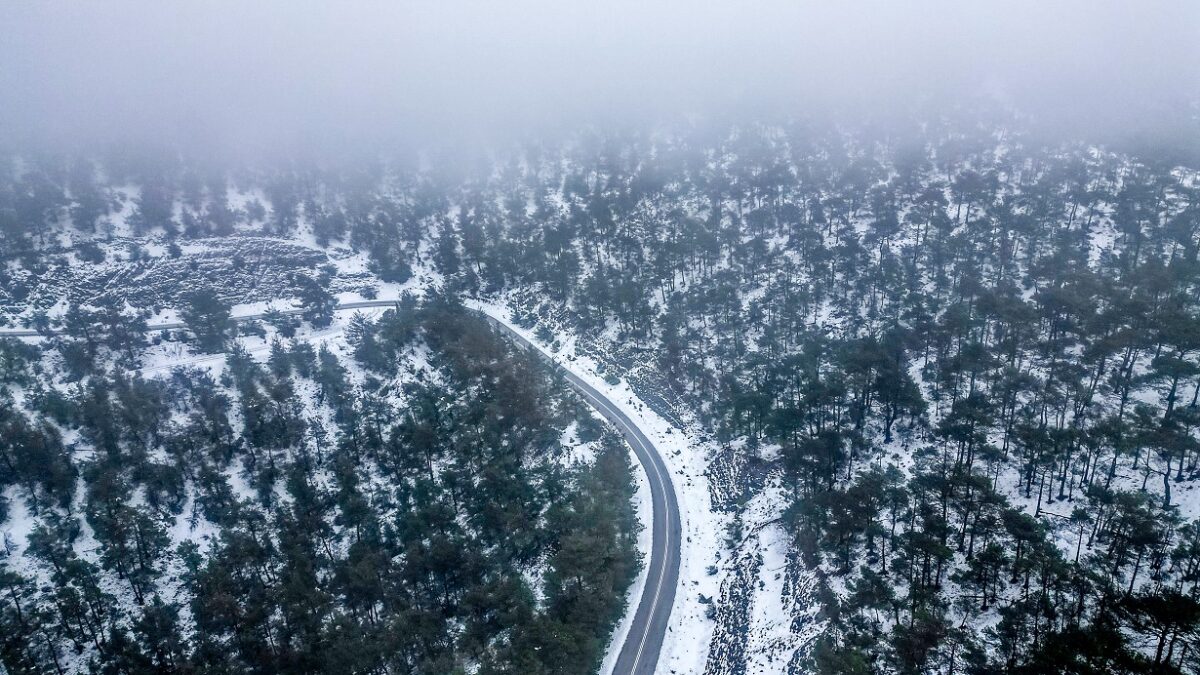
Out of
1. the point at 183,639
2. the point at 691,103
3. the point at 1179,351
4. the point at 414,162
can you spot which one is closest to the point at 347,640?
the point at 183,639

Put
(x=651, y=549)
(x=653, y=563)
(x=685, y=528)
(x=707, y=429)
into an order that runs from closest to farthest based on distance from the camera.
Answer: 1. (x=653, y=563)
2. (x=651, y=549)
3. (x=685, y=528)
4. (x=707, y=429)

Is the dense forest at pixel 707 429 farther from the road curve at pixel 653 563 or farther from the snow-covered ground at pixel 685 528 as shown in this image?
the snow-covered ground at pixel 685 528

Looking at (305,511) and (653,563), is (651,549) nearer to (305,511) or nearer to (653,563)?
(653,563)

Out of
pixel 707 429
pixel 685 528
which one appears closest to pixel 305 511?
pixel 685 528

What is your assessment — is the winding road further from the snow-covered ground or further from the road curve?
the snow-covered ground

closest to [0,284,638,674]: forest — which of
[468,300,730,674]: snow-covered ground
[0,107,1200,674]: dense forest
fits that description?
[0,107,1200,674]: dense forest

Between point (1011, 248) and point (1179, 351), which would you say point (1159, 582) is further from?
point (1011, 248)

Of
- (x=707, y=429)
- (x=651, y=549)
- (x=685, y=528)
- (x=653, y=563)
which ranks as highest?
(x=707, y=429)
